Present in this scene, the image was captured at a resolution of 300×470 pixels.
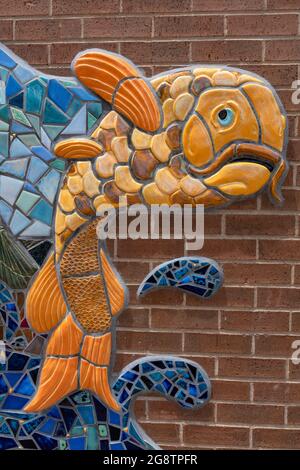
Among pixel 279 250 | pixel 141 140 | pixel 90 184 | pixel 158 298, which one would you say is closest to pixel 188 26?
pixel 141 140

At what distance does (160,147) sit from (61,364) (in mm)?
935

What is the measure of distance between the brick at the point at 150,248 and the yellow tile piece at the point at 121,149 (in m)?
0.32

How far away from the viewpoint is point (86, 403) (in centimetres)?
218

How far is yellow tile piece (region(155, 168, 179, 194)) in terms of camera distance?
2.03 metres

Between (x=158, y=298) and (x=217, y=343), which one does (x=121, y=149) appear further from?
(x=217, y=343)

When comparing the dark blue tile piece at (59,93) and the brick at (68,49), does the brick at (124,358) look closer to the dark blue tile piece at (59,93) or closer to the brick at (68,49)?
the dark blue tile piece at (59,93)

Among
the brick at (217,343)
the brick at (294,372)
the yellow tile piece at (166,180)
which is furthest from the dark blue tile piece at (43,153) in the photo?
the brick at (294,372)

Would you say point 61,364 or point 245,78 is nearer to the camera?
point 245,78

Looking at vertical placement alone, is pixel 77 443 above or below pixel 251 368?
below

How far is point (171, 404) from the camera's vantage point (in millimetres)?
2164

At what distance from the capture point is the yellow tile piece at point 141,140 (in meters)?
2.03

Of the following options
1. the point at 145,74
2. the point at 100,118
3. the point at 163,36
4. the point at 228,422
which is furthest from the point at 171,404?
the point at 163,36

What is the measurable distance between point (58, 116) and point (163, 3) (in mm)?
584

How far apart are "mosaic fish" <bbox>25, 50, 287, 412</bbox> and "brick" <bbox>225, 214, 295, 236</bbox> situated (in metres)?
0.09
